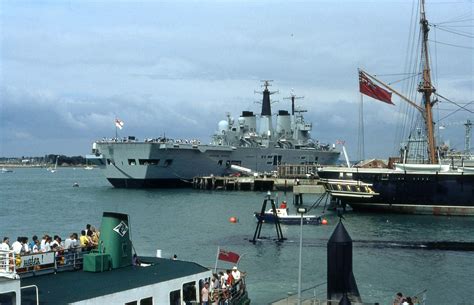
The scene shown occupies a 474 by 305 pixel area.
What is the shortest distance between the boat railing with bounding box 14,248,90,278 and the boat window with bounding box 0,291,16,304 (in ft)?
10.6

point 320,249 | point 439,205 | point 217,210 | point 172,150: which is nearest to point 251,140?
point 172,150

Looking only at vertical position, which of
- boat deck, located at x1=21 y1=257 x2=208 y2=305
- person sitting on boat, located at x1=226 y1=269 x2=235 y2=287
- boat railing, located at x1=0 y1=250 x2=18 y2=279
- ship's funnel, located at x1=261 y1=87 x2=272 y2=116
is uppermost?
ship's funnel, located at x1=261 y1=87 x2=272 y2=116

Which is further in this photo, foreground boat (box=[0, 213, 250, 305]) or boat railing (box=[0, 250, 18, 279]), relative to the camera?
foreground boat (box=[0, 213, 250, 305])

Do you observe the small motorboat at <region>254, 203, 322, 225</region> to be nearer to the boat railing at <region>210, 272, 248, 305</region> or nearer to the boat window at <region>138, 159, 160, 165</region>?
the boat railing at <region>210, 272, 248, 305</region>

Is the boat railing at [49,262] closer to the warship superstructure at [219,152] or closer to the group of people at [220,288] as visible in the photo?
the group of people at [220,288]

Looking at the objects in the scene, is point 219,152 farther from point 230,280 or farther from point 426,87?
point 230,280

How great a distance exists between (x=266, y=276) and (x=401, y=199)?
1654 inches

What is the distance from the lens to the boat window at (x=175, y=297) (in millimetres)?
18892

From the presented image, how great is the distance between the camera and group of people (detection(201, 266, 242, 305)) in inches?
792

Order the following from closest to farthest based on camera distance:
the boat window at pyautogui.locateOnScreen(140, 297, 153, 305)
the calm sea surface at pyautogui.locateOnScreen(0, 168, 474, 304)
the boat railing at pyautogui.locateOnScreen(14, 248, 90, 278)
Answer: the boat railing at pyautogui.locateOnScreen(14, 248, 90, 278) < the boat window at pyautogui.locateOnScreen(140, 297, 153, 305) < the calm sea surface at pyautogui.locateOnScreen(0, 168, 474, 304)

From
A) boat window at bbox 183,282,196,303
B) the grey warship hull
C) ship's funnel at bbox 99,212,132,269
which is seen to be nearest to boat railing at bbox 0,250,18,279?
ship's funnel at bbox 99,212,132,269

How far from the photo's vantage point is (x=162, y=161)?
117 m

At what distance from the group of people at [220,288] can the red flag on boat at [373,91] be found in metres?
52.2

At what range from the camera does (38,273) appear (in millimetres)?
17562
